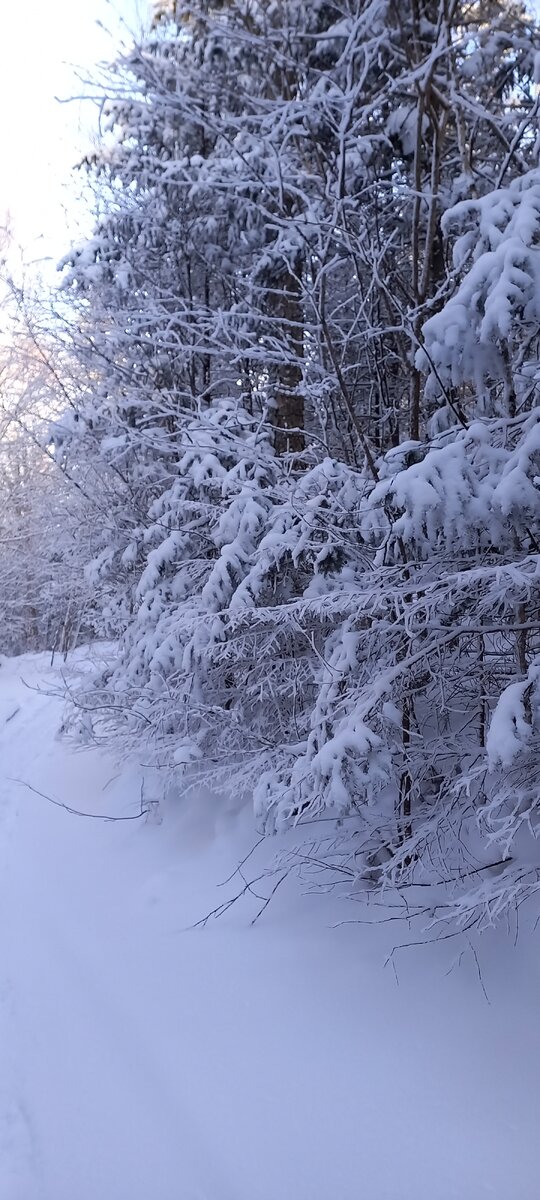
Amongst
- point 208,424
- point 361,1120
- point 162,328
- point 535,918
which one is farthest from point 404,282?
point 361,1120

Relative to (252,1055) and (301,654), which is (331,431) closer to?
(301,654)

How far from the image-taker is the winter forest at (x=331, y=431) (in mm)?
3047

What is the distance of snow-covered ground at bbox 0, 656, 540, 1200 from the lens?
102 inches

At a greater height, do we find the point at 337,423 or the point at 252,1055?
the point at 337,423

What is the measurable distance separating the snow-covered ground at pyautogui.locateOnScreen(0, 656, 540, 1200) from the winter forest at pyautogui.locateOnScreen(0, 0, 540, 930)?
0.45 meters

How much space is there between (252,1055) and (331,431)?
485cm

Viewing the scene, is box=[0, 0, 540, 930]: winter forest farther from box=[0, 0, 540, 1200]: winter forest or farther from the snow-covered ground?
the snow-covered ground

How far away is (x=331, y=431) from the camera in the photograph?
6.38 meters

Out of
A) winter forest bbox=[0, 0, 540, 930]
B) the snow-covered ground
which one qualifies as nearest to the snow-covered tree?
winter forest bbox=[0, 0, 540, 930]

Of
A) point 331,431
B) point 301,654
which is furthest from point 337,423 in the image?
point 301,654

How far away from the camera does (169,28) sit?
19.7 feet

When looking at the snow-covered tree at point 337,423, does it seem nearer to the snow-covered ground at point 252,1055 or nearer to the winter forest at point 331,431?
the winter forest at point 331,431

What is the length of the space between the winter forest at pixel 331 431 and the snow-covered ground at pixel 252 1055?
446 mm

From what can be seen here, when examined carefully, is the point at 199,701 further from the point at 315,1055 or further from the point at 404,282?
the point at 404,282
